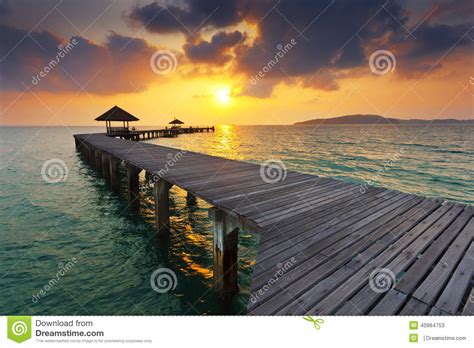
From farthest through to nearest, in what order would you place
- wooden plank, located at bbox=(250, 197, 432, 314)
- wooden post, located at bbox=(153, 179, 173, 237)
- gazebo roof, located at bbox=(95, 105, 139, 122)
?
1. gazebo roof, located at bbox=(95, 105, 139, 122)
2. wooden post, located at bbox=(153, 179, 173, 237)
3. wooden plank, located at bbox=(250, 197, 432, 314)

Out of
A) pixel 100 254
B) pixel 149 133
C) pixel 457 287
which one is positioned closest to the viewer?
pixel 457 287

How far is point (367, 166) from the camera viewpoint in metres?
23.3

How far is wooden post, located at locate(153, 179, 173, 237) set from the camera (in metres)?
7.77

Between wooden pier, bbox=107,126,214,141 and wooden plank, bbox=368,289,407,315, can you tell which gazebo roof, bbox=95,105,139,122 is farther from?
wooden plank, bbox=368,289,407,315

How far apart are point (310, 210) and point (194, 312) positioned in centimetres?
310

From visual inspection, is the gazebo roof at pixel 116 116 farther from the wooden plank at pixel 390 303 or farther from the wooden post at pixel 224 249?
the wooden plank at pixel 390 303

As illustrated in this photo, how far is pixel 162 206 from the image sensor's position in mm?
7918

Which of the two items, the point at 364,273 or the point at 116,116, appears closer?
the point at 364,273

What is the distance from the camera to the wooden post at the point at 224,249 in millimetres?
4762

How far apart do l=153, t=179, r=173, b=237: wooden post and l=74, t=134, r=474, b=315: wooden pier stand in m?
1.04

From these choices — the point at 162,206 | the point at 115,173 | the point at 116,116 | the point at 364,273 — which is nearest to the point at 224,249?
the point at 364,273

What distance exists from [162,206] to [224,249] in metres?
3.86
